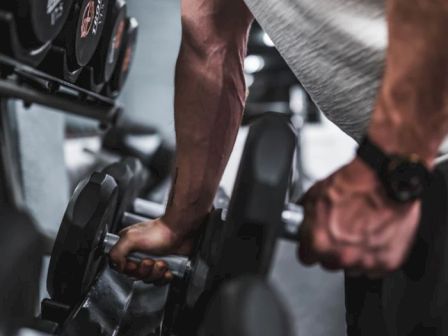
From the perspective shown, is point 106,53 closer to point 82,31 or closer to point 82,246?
point 82,31

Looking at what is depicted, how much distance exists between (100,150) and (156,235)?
1.22 meters

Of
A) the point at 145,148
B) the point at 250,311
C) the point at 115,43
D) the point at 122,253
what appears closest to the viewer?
the point at 250,311

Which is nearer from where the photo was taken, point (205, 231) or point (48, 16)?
point (48, 16)

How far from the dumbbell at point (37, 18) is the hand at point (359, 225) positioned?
1.38 feet

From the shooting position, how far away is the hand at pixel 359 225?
0.63m

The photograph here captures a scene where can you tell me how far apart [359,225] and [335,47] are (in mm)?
264

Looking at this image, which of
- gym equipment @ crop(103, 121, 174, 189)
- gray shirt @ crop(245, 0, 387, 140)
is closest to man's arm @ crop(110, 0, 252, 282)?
gray shirt @ crop(245, 0, 387, 140)

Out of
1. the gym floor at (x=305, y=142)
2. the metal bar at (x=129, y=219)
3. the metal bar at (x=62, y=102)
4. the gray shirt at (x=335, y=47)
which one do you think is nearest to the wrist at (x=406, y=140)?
the gray shirt at (x=335, y=47)

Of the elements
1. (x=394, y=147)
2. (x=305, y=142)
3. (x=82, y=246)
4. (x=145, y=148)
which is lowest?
(x=305, y=142)

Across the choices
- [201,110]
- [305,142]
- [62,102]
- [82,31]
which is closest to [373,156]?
[201,110]

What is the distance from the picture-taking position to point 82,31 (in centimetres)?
101

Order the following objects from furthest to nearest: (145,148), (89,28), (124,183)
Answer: (145,148) → (124,183) → (89,28)

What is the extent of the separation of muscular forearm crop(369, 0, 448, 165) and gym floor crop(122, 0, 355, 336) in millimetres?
368

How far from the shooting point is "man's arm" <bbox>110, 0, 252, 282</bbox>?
3.22ft
